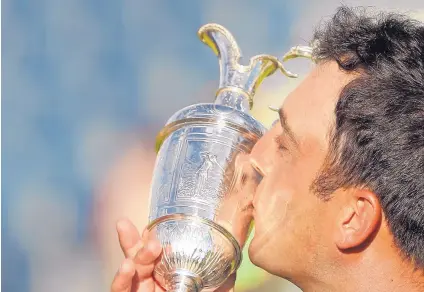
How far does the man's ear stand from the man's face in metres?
0.02

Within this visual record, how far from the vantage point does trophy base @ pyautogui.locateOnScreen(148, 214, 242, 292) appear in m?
1.55

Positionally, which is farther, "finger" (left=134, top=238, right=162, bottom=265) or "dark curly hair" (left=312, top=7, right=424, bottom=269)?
"finger" (left=134, top=238, right=162, bottom=265)

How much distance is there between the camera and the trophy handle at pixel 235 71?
1.74m

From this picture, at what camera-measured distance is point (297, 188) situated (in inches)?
58.4

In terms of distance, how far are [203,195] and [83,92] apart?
235cm

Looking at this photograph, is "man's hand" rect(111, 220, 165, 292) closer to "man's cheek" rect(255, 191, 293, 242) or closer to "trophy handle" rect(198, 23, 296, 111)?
"man's cheek" rect(255, 191, 293, 242)

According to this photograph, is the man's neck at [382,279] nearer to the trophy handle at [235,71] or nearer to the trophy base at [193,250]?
the trophy base at [193,250]

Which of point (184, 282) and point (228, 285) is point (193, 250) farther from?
point (228, 285)

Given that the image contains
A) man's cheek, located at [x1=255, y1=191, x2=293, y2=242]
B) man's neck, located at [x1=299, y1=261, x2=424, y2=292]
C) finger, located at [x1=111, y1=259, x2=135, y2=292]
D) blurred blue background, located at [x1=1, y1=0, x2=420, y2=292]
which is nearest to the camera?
man's neck, located at [x1=299, y1=261, x2=424, y2=292]

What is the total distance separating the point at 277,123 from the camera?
62.4 inches

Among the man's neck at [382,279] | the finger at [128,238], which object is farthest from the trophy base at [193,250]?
the man's neck at [382,279]

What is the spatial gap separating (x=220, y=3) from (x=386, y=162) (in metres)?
2.52

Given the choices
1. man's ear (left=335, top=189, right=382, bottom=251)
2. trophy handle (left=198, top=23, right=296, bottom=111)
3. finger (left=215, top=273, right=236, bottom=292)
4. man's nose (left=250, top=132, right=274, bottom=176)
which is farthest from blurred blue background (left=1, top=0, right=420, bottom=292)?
man's ear (left=335, top=189, right=382, bottom=251)

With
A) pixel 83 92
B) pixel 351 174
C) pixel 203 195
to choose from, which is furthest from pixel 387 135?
pixel 83 92
